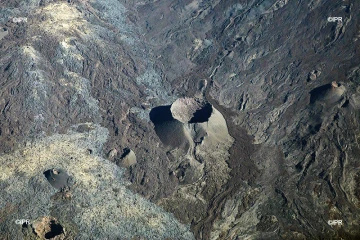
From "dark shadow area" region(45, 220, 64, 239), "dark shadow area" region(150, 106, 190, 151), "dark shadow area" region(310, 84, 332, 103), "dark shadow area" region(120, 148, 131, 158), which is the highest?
"dark shadow area" region(45, 220, 64, 239)

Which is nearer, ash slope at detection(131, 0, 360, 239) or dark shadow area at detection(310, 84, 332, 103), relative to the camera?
ash slope at detection(131, 0, 360, 239)

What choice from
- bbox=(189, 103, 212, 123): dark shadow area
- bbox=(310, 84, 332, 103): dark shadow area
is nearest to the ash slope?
bbox=(310, 84, 332, 103): dark shadow area

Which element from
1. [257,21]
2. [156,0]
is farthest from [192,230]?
[156,0]

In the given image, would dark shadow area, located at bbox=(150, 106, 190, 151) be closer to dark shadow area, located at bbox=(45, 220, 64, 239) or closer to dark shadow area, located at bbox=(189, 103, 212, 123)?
dark shadow area, located at bbox=(189, 103, 212, 123)

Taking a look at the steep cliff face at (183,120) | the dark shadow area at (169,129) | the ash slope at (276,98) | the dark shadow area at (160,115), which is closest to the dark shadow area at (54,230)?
A: the steep cliff face at (183,120)

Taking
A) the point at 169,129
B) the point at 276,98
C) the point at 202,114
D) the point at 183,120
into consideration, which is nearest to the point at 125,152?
the point at 169,129

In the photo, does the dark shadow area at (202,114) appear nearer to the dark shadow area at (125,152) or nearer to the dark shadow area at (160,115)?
the dark shadow area at (160,115)

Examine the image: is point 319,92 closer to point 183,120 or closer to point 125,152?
point 183,120
